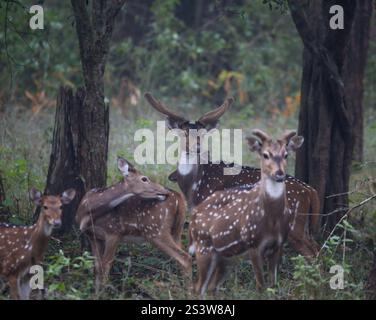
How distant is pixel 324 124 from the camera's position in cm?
1082

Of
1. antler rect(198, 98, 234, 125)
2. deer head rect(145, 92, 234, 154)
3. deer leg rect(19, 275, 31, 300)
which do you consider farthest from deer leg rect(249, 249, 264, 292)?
antler rect(198, 98, 234, 125)

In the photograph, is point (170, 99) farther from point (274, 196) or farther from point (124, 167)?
point (274, 196)

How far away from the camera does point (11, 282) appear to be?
29.0 ft

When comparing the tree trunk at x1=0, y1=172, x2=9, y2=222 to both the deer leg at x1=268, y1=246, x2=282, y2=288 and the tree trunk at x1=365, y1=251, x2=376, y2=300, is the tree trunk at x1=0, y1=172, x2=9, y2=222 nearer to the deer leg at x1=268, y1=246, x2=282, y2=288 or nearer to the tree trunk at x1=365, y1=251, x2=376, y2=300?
the deer leg at x1=268, y1=246, x2=282, y2=288

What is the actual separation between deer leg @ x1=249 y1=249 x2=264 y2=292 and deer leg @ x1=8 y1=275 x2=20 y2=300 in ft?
6.85

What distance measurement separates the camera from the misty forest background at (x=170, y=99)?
9.29 metres

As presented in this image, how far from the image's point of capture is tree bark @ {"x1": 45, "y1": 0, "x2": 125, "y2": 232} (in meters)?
9.75

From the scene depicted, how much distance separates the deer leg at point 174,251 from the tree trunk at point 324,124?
193cm

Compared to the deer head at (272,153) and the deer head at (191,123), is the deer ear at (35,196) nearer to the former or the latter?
the deer head at (272,153)

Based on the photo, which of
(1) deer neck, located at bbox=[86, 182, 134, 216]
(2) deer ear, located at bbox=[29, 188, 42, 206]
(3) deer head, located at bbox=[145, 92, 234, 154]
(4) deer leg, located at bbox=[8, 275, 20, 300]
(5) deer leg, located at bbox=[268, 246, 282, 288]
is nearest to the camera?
(4) deer leg, located at bbox=[8, 275, 20, 300]

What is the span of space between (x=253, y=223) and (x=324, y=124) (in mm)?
2203

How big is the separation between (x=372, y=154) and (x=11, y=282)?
761 centimetres

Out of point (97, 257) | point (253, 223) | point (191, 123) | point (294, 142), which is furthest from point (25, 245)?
point (191, 123)

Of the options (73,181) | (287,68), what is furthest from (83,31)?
(287,68)
